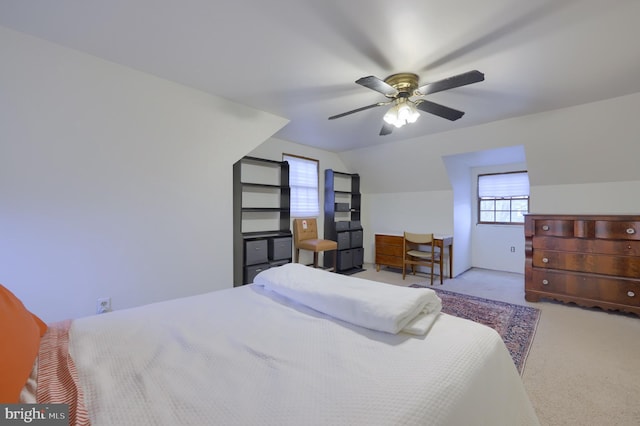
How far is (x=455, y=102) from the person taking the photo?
9.25 feet

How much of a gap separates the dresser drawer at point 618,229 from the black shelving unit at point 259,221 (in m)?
3.70

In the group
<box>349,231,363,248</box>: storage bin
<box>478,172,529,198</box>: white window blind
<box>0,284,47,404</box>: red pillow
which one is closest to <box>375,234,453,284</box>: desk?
<box>349,231,363,248</box>: storage bin

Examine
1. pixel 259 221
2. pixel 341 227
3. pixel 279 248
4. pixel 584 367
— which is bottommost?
pixel 584 367

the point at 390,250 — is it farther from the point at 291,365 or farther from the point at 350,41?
the point at 291,365

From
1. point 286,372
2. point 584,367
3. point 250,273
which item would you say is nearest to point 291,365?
point 286,372

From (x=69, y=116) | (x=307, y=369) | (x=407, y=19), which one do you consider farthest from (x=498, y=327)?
(x=69, y=116)

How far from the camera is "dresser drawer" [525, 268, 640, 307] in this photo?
9.39 ft

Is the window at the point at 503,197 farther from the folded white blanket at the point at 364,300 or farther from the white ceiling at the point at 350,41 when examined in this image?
the folded white blanket at the point at 364,300

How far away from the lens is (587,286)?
121 inches

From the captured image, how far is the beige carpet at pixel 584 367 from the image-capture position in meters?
1.54

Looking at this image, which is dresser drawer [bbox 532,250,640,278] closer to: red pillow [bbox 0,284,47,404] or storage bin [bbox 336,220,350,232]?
storage bin [bbox 336,220,350,232]

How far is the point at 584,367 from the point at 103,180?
13.1 ft

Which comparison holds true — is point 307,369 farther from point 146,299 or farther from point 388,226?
point 388,226

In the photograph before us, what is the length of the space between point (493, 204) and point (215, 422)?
224 inches
